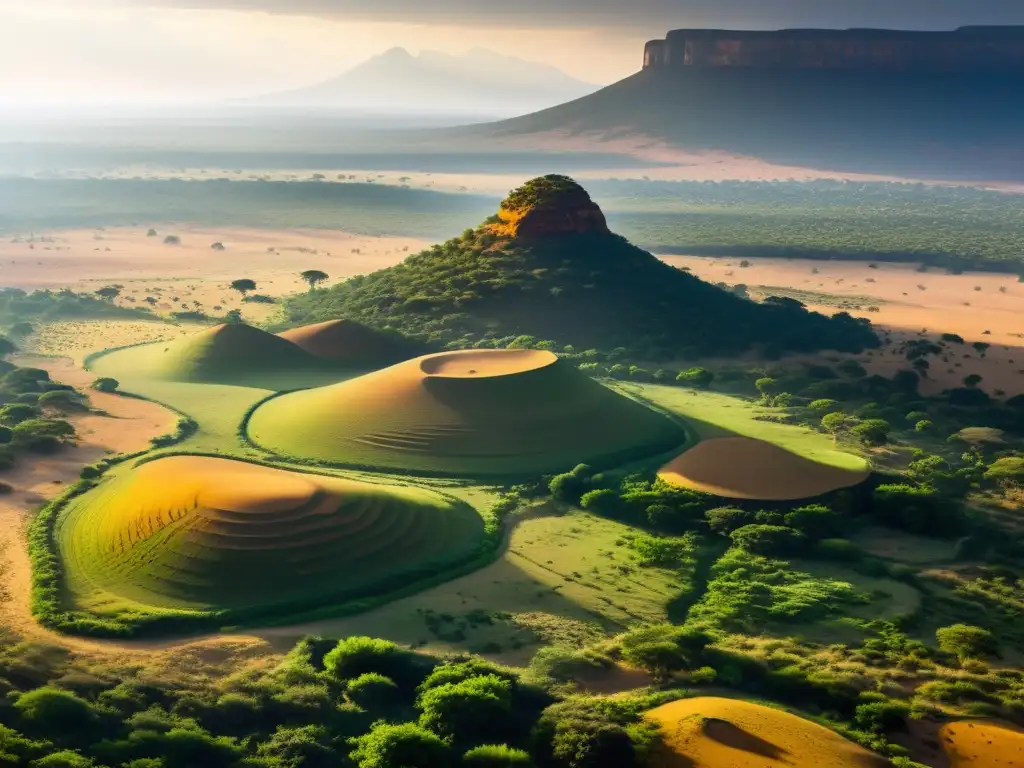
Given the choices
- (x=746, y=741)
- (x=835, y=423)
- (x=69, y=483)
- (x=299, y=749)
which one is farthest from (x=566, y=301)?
(x=299, y=749)

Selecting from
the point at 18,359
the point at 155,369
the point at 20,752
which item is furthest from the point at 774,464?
the point at 18,359

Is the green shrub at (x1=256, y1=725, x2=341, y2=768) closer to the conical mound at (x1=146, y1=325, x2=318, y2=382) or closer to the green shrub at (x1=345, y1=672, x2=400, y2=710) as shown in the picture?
the green shrub at (x1=345, y1=672, x2=400, y2=710)

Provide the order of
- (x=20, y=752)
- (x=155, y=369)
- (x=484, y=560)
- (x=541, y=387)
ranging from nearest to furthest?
(x=20, y=752), (x=484, y=560), (x=541, y=387), (x=155, y=369)

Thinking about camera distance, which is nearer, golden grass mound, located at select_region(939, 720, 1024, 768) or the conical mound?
golden grass mound, located at select_region(939, 720, 1024, 768)

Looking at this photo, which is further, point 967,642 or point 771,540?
point 771,540

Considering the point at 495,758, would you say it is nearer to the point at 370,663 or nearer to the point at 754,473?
the point at 370,663

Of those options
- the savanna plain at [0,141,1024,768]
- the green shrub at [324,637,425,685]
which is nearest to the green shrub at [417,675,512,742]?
the savanna plain at [0,141,1024,768]

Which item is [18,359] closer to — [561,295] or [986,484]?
[561,295]
